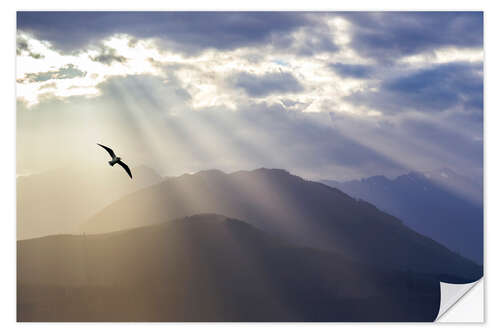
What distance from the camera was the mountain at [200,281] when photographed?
25.0 ft

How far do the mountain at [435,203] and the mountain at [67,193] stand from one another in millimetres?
3828

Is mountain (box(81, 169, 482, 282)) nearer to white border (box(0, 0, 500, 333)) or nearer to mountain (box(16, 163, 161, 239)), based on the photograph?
mountain (box(16, 163, 161, 239))

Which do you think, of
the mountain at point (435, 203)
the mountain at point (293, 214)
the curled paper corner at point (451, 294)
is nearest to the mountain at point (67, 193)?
the mountain at point (293, 214)

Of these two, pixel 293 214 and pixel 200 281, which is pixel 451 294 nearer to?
pixel 293 214

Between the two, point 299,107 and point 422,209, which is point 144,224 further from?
point 422,209

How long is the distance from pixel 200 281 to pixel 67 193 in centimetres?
283

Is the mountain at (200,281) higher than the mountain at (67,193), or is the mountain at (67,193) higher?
the mountain at (67,193)

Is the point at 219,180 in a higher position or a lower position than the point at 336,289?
higher

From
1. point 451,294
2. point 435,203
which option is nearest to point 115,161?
point 435,203

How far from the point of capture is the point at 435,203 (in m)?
8.26
